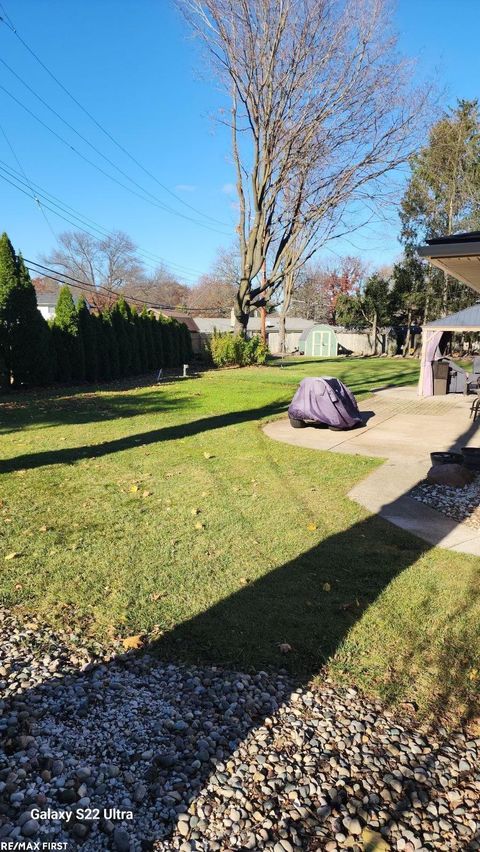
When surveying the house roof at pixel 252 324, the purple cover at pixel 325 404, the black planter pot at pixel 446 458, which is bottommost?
A: the black planter pot at pixel 446 458

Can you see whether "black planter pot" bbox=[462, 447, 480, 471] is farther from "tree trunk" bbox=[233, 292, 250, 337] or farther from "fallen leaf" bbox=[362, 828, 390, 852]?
"tree trunk" bbox=[233, 292, 250, 337]

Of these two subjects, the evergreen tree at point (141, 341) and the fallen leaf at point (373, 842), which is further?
the evergreen tree at point (141, 341)

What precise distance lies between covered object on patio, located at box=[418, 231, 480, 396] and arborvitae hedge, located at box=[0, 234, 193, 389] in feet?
35.4

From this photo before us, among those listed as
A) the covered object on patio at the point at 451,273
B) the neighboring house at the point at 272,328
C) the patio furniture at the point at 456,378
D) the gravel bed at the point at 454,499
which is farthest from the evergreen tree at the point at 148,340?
the neighboring house at the point at 272,328

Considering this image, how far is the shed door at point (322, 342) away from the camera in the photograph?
141ft

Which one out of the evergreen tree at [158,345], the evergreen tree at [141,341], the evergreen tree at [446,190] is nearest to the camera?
the evergreen tree at [141,341]

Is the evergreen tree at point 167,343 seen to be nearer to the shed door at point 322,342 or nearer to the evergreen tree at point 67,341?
the evergreen tree at point 67,341

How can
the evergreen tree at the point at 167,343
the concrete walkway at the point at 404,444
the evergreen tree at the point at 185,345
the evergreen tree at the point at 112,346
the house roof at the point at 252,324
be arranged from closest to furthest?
the concrete walkway at the point at 404,444 → the evergreen tree at the point at 112,346 → the evergreen tree at the point at 167,343 → the evergreen tree at the point at 185,345 → the house roof at the point at 252,324

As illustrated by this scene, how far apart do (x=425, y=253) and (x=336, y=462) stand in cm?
381

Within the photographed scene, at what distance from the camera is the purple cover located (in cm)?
988

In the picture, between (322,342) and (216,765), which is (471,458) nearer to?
(216,765)

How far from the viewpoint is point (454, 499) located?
583cm

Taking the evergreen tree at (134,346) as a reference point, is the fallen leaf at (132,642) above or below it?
below

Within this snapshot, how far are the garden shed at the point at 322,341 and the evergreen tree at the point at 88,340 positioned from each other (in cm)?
2670
